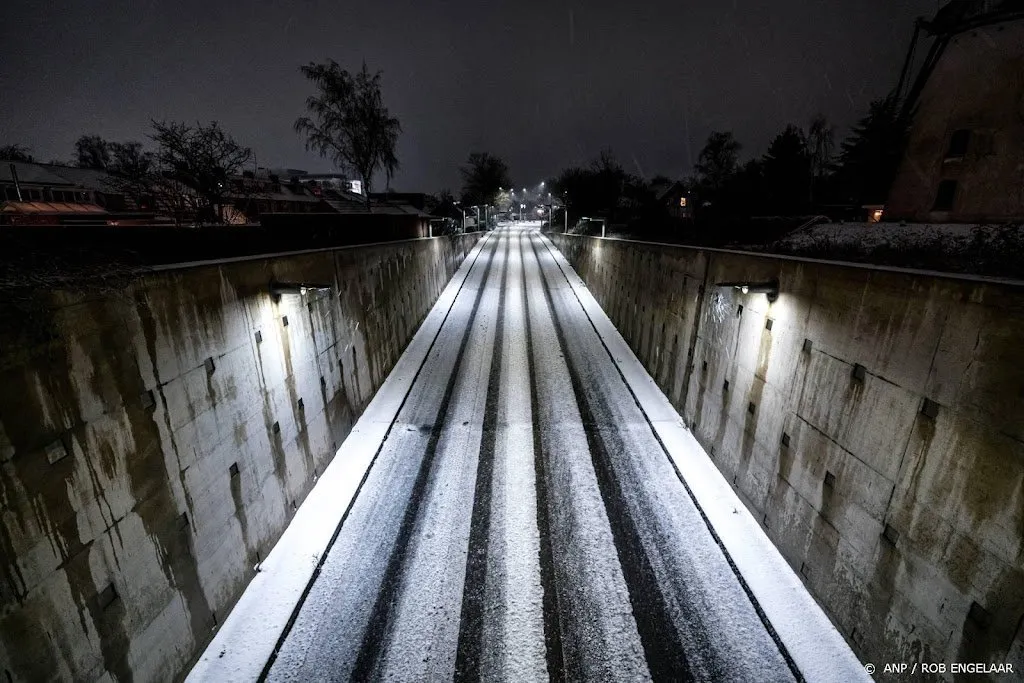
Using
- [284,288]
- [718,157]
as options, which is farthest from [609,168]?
[284,288]

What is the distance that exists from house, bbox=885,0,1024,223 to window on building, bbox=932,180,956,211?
0.11 feet

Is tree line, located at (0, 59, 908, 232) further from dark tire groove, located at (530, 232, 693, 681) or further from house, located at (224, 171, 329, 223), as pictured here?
dark tire groove, located at (530, 232, 693, 681)

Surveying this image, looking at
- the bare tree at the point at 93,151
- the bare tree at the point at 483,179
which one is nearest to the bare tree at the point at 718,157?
the bare tree at the point at 483,179

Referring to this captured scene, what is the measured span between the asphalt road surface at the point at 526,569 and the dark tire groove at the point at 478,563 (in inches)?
0.8

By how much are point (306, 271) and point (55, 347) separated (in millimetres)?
4267

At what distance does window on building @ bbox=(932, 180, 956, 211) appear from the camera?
737 inches

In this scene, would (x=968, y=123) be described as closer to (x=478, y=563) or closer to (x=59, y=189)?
(x=478, y=563)

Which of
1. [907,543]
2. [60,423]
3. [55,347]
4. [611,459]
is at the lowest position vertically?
[611,459]

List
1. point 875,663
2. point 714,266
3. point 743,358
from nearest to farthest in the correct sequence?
point 875,663, point 743,358, point 714,266

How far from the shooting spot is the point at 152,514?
3.93 meters

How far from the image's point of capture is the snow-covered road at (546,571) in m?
4.45

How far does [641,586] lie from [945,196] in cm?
2508

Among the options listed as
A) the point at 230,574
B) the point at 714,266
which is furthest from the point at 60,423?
the point at 714,266

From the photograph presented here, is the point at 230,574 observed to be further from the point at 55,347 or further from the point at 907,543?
the point at 907,543
